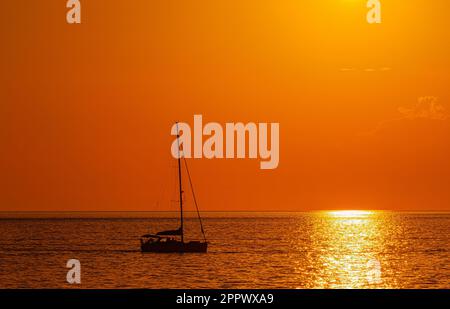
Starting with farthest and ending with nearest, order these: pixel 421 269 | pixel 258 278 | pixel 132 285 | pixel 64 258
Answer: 1. pixel 64 258
2. pixel 421 269
3. pixel 258 278
4. pixel 132 285

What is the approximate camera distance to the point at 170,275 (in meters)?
80.5

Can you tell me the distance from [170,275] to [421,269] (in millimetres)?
32424

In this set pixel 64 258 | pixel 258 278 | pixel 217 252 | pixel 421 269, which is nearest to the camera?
pixel 258 278

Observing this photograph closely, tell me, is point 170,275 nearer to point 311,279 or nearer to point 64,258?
point 311,279

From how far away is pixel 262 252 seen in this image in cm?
12625

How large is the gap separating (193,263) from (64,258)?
81.1 ft

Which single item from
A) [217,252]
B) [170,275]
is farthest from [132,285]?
[217,252]
